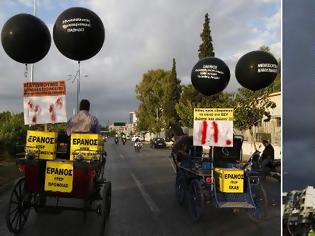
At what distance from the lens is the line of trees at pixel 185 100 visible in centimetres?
2764

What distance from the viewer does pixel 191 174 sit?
955cm

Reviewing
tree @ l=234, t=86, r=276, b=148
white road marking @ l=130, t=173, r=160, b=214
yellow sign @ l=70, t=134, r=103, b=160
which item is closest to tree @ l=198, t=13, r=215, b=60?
tree @ l=234, t=86, r=276, b=148

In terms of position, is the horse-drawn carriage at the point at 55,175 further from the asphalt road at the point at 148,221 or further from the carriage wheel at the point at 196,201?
the carriage wheel at the point at 196,201

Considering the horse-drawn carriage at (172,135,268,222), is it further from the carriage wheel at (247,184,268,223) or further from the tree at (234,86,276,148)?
the tree at (234,86,276,148)

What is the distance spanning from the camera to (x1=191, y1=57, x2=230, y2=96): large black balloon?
1211 centimetres

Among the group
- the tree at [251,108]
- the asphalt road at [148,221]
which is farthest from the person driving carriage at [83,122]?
the tree at [251,108]

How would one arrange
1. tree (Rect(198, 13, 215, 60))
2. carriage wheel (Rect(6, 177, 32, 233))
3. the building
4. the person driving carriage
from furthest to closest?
1. tree (Rect(198, 13, 215, 60))
2. the building
3. the person driving carriage
4. carriage wheel (Rect(6, 177, 32, 233))

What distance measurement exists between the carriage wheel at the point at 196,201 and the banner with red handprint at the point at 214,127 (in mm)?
932

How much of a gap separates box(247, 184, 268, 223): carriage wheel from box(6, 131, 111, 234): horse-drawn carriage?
2.94 metres

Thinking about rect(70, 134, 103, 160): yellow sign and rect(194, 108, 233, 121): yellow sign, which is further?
rect(194, 108, 233, 121): yellow sign

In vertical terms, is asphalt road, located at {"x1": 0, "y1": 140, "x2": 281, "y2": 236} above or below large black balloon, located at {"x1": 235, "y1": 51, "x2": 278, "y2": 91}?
below

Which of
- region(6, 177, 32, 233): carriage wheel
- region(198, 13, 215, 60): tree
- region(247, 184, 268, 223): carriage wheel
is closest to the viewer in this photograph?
region(6, 177, 32, 233): carriage wheel

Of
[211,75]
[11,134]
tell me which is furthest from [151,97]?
[211,75]

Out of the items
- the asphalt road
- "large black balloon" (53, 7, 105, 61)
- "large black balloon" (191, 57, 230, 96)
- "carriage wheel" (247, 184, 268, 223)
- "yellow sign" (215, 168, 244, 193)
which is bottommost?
the asphalt road
